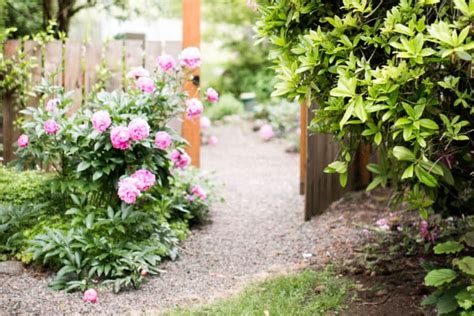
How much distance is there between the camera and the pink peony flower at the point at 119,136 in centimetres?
386

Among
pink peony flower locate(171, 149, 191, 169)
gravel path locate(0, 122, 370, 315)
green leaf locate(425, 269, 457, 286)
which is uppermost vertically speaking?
pink peony flower locate(171, 149, 191, 169)

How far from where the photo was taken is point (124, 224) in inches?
160

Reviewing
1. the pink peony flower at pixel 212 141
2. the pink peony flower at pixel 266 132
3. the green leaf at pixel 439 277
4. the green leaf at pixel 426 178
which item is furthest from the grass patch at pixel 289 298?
the pink peony flower at pixel 266 132

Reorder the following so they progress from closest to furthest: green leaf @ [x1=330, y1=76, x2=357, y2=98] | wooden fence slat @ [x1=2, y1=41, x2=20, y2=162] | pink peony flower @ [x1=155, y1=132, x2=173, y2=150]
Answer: green leaf @ [x1=330, y1=76, x2=357, y2=98]
pink peony flower @ [x1=155, y1=132, x2=173, y2=150]
wooden fence slat @ [x1=2, y1=41, x2=20, y2=162]

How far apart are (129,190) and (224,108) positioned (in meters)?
6.98

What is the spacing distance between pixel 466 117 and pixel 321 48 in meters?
0.76

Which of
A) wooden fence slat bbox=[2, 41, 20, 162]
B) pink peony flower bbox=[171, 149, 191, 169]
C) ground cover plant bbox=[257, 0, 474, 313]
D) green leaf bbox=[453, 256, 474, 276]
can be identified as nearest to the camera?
ground cover plant bbox=[257, 0, 474, 313]

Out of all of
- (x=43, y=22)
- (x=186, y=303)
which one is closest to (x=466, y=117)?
(x=186, y=303)

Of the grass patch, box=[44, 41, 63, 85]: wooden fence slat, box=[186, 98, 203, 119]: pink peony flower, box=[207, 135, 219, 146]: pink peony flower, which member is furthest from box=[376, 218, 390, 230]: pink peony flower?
box=[207, 135, 219, 146]: pink peony flower

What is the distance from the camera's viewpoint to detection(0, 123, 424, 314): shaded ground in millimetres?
3596

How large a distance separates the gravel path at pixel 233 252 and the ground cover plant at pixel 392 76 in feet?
3.66

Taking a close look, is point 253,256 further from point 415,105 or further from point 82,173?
point 415,105

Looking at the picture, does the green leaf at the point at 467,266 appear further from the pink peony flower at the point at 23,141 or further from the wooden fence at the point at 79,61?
the wooden fence at the point at 79,61

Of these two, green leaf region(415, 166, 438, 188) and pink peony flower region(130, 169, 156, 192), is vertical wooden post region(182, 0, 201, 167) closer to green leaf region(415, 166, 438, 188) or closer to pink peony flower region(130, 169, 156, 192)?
pink peony flower region(130, 169, 156, 192)
